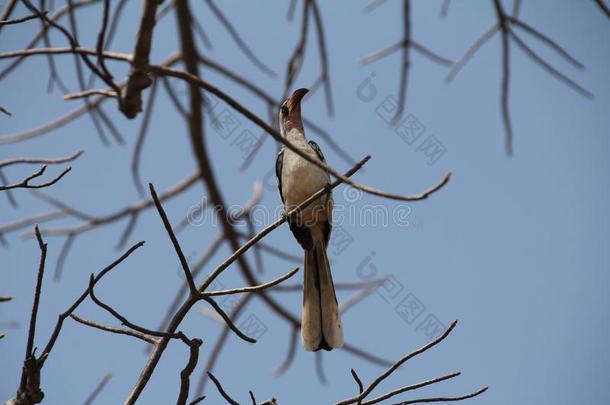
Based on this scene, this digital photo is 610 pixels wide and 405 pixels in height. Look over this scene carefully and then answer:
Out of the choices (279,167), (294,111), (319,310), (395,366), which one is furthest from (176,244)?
(294,111)

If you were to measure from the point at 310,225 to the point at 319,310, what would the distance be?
828 mm

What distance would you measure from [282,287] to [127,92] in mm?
2327

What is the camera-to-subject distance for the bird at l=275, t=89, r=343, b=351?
3383 millimetres

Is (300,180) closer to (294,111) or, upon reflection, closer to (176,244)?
(294,111)

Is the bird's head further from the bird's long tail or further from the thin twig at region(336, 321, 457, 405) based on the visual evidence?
the thin twig at region(336, 321, 457, 405)

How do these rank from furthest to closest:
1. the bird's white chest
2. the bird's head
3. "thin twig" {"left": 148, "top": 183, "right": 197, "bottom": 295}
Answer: the bird's head, the bird's white chest, "thin twig" {"left": 148, "top": 183, "right": 197, "bottom": 295}

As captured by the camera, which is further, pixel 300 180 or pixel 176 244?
pixel 300 180

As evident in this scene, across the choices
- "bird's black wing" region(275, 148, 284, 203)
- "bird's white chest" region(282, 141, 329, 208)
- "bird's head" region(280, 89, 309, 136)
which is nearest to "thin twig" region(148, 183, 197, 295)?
"bird's white chest" region(282, 141, 329, 208)

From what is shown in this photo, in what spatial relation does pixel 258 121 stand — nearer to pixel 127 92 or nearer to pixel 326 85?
pixel 127 92

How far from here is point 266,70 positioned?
373 cm

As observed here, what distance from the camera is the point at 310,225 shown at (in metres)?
4.20

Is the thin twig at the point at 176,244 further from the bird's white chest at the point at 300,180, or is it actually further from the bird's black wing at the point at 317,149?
the bird's black wing at the point at 317,149

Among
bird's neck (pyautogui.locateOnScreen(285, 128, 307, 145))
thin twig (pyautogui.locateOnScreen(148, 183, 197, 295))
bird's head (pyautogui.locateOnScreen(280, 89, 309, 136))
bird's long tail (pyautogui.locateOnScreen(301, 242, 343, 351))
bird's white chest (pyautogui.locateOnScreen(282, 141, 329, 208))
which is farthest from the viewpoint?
bird's head (pyautogui.locateOnScreen(280, 89, 309, 136))

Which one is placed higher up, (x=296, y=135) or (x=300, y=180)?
(x=296, y=135)
